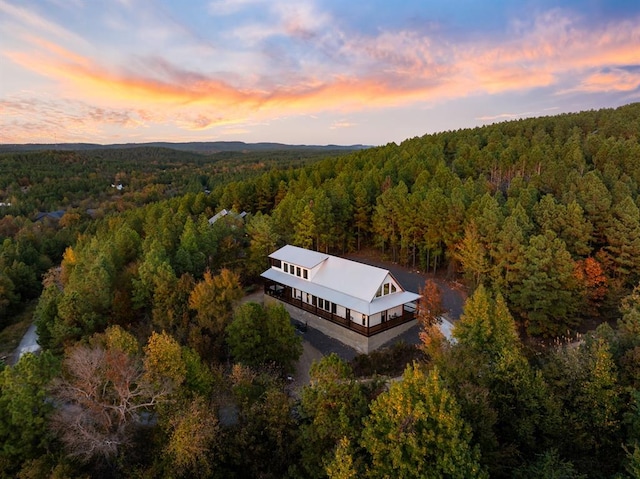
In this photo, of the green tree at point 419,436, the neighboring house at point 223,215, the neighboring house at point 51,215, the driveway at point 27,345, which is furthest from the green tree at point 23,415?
the neighboring house at point 51,215

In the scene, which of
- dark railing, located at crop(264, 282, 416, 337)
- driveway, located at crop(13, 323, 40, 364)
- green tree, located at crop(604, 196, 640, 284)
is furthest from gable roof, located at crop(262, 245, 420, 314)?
driveway, located at crop(13, 323, 40, 364)

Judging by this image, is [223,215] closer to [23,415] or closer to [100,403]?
[100,403]

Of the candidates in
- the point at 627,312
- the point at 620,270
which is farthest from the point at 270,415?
the point at 620,270

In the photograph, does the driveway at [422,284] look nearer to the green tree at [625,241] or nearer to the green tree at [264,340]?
the green tree at [264,340]

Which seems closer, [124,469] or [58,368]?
[124,469]

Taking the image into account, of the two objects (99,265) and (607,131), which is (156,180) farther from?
(607,131)

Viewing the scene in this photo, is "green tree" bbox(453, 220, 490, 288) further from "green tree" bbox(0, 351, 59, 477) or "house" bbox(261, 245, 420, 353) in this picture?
"green tree" bbox(0, 351, 59, 477)
